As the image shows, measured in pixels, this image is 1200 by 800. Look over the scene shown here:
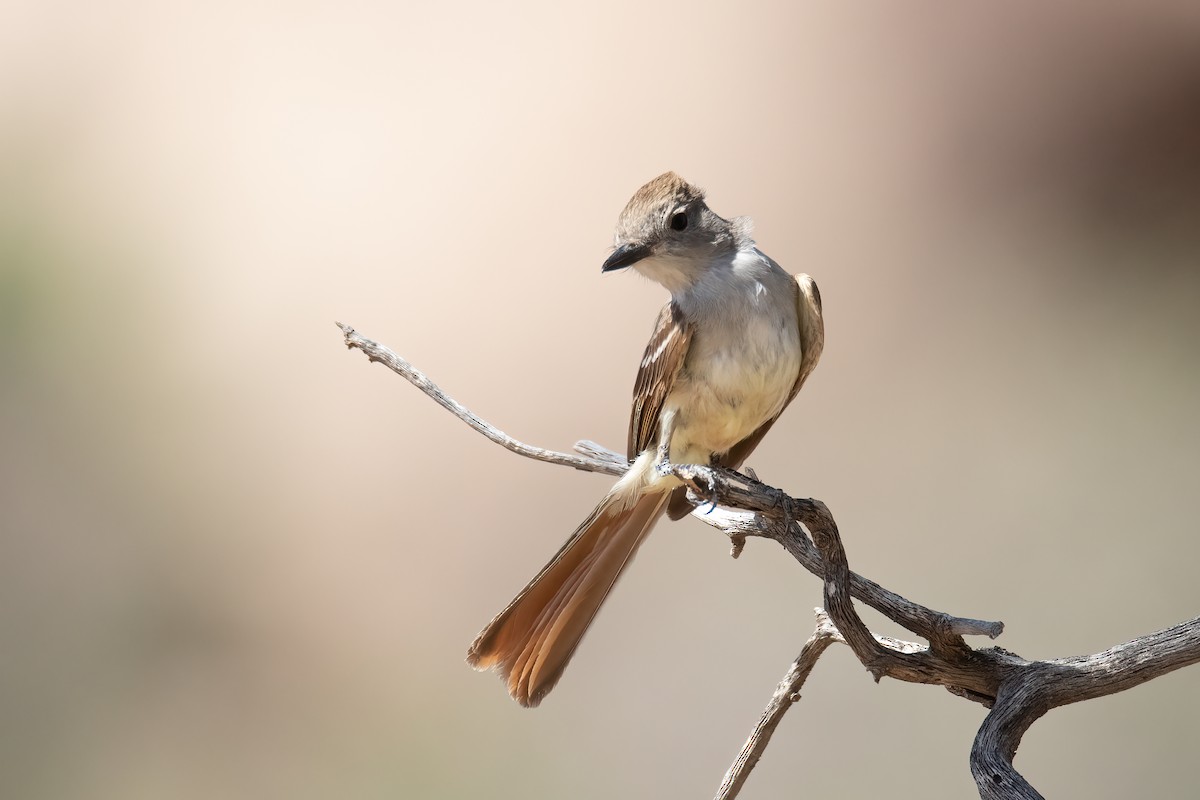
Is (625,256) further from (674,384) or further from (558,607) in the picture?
(558,607)

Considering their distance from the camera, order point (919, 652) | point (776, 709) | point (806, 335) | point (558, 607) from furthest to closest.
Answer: point (806, 335), point (558, 607), point (776, 709), point (919, 652)

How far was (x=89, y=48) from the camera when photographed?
201 inches

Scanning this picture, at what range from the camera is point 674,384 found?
2221 millimetres

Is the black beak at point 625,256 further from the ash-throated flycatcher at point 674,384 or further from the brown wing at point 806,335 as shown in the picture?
the brown wing at point 806,335

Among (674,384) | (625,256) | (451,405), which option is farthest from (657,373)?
(451,405)

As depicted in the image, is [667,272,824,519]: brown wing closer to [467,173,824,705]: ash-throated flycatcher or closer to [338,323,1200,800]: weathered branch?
[467,173,824,705]: ash-throated flycatcher

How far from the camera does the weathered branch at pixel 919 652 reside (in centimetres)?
160

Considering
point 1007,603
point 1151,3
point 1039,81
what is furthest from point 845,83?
point 1007,603

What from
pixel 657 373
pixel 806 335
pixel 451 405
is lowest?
pixel 451 405

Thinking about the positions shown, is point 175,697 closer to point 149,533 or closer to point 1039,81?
point 149,533

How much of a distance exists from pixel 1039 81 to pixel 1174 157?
68cm

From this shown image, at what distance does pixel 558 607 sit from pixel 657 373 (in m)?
0.50

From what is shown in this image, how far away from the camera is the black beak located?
2.16 metres

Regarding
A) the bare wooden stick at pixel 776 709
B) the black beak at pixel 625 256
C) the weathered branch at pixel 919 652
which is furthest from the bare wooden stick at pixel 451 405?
the bare wooden stick at pixel 776 709
